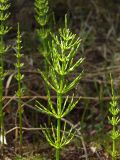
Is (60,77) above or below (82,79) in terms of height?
below

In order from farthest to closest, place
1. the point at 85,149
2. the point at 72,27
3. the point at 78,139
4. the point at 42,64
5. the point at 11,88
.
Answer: the point at 72,27, the point at 42,64, the point at 11,88, the point at 78,139, the point at 85,149

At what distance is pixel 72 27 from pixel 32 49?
2.36 ft

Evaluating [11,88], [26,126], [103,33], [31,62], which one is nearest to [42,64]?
[31,62]

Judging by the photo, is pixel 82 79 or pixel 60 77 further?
pixel 82 79

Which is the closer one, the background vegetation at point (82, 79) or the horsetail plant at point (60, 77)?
the horsetail plant at point (60, 77)

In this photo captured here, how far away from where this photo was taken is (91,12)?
5402mm

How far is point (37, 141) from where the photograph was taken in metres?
3.64

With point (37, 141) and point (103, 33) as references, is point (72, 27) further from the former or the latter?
point (37, 141)

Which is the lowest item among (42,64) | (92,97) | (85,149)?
(85,149)

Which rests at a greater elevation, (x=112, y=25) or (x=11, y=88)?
(x=112, y=25)

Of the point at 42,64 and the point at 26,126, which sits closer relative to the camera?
the point at 26,126

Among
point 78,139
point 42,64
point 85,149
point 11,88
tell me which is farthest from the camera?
point 42,64

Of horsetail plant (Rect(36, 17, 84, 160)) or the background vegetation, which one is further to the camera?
the background vegetation

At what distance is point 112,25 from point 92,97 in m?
1.47
